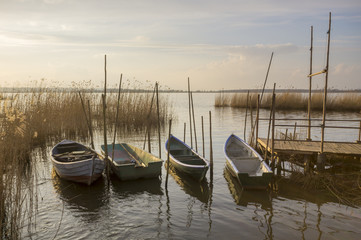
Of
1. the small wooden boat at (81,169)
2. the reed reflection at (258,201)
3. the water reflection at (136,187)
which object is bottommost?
the water reflection at (136,187)

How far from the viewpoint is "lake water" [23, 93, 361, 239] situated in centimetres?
588

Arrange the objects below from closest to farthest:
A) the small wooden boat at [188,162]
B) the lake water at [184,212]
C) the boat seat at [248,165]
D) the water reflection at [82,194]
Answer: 1. the lake water at [184,212]
2. the water reflection at [82,194]
3. the small wooden boat at [188,162]
4. the boat seat at [248,165]

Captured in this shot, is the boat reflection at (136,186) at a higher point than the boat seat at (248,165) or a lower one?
lower

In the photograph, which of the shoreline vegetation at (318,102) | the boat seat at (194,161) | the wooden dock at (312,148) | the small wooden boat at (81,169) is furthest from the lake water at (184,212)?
the shoreline vegetation at (318,102)

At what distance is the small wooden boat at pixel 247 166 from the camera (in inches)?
314

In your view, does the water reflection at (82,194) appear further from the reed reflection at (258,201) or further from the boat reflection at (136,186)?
the reed reflection at (258,201)

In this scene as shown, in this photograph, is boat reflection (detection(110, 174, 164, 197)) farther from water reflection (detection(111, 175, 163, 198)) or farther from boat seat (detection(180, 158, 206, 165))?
boat seat (detection(180, 158, 206, 165))

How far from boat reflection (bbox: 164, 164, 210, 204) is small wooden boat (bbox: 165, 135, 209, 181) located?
20 cm

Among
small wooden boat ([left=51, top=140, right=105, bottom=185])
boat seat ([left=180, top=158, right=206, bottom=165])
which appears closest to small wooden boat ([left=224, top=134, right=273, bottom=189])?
boat seat ([left=180, top=158, right=206, bottom=165])

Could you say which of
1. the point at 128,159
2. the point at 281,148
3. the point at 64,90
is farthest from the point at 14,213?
the point at 64,90

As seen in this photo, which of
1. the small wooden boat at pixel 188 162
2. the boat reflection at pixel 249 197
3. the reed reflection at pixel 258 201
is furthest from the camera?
the small wooden boat at pixel 188 162

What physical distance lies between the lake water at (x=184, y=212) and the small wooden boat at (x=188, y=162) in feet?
1.21

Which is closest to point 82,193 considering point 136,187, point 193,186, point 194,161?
point 136,187

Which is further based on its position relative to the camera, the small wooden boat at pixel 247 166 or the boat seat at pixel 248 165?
the boat seat at pixel 248 165
